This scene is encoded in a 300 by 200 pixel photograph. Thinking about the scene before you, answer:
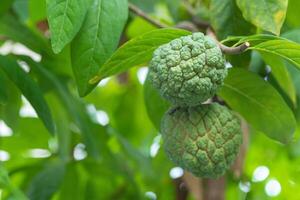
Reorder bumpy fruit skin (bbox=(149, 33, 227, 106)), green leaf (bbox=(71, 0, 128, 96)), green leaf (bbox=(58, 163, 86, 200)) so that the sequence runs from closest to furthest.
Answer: bumpy fruit skin (bbox=(149, 33, 227, 106))
green leaf (bbox=(71, 0, 128, 96))
green leaf (bbox=(58, 163, 86, 200))

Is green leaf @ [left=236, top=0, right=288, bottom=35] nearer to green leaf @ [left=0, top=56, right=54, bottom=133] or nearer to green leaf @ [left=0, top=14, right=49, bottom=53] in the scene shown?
green leaf @ [left=0, top=56, right=54, bottom=133]

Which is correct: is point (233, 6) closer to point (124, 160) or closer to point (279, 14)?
point (279, 14)

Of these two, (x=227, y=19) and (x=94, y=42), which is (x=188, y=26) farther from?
(x=94, y=42)

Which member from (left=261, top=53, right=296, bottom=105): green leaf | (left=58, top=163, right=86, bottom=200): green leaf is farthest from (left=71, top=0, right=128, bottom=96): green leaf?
(left=58, top=163, right=86, bottom=200): green leaf

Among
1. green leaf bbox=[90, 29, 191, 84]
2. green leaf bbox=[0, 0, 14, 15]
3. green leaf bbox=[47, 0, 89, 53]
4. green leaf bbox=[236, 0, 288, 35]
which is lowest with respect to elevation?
green leaf bbox=[0, 0, 14, 15]

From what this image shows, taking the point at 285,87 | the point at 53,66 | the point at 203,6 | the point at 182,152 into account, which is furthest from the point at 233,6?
the point at 53,66

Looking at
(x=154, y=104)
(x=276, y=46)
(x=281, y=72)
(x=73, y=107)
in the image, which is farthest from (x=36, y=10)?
(x=276, y=46)

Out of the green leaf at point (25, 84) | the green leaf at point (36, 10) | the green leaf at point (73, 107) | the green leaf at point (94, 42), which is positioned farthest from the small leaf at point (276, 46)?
the green leaf at point (36, 10)

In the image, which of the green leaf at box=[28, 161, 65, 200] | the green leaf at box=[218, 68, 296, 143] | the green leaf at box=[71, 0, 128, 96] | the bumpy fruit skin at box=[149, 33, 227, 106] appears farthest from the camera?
the green leaf at box=[28, 161, 65, 200]
